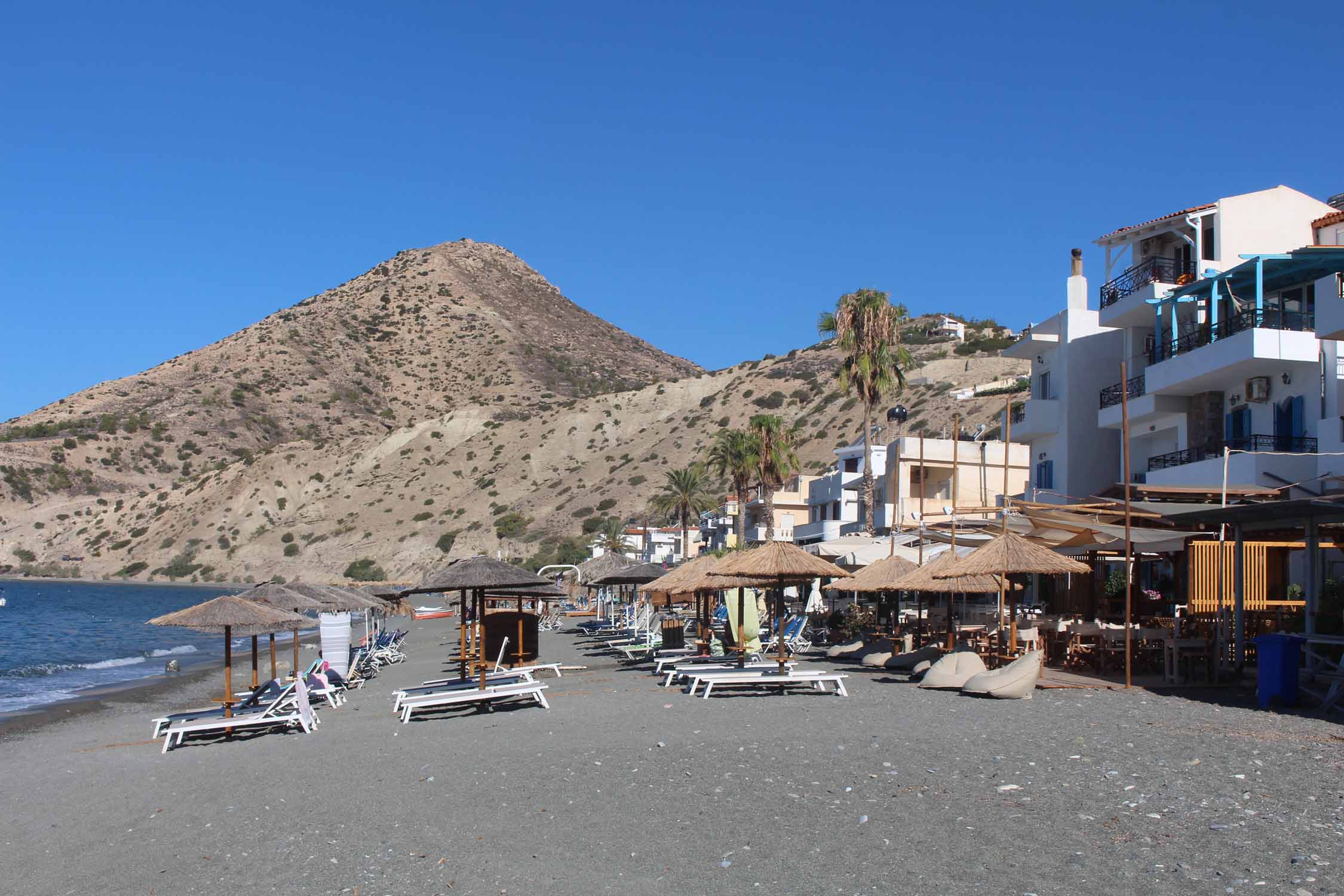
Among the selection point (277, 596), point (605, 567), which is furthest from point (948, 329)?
point (277, 596)

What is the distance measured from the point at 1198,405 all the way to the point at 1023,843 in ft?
65.3

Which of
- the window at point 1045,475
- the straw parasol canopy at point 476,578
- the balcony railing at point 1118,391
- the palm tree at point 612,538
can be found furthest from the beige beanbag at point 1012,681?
the palm tree at point 612,538

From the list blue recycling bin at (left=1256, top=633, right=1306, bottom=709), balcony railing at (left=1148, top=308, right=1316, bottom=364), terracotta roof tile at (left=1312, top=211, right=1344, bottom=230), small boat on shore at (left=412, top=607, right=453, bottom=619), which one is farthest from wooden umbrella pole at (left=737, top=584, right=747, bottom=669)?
small boat on shore at (left=412, top=607, right=453, bottom=619)

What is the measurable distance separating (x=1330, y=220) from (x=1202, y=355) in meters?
6.66

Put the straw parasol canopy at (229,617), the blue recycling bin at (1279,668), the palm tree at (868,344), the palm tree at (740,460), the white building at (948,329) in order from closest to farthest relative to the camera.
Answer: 1. the blue recycling bin at (1279,668)
2. the straw parasol canopy at (229,617)
3. the palm tree at (868,344)
4. the palm tree at (740,460)
5. the white building at (948,329)

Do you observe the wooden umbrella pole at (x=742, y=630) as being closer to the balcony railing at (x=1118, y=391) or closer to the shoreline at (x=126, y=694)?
the shoreline at (x=126, y=694)

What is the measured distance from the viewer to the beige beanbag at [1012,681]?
43.4 ft

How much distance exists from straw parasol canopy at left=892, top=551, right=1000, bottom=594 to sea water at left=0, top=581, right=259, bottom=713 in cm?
1736

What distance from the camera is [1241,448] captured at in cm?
2289

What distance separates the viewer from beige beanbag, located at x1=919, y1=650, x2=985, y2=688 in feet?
47.3

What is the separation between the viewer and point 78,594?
3169 inches

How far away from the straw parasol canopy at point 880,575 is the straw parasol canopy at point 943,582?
0.82 meters

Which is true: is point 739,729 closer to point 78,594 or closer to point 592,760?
point 592,760

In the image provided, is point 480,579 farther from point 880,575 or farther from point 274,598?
point 880,575
